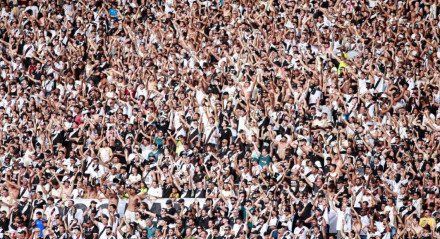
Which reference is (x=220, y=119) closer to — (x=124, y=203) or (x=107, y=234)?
(x=124, y=203)

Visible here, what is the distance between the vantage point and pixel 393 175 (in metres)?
26.1

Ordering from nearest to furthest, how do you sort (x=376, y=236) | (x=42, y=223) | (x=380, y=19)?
(x=376, y=236)
(x=42, y=223)
(x=380, y=19)

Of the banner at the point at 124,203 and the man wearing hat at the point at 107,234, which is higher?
the banner at the point at 124,203

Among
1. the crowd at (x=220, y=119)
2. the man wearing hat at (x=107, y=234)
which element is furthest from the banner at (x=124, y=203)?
the man wearing hat at (x=107, y=234)

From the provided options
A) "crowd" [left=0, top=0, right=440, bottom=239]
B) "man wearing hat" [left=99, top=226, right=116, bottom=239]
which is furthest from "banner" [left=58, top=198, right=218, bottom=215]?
"man wearing hat" [left=99, top=226, right=116, bottom=239]

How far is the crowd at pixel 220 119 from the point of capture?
25812mm

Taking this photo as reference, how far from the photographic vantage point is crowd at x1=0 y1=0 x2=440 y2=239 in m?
25.8

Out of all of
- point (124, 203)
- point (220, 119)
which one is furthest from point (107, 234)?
point (220, 119)

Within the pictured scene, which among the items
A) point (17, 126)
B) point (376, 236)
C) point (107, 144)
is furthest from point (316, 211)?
point (17, 126)

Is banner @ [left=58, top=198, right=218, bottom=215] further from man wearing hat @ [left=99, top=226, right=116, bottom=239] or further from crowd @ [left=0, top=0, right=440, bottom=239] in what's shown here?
man wearing hat @ [left=99, top=226, right=116, bottom=239]

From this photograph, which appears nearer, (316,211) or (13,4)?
(316,211)

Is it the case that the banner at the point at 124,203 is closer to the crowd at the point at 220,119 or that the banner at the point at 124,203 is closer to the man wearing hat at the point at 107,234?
the crowd at the point at 220,119

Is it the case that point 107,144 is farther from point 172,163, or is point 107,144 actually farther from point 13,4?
point 13,4

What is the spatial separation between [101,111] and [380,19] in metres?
7.29
